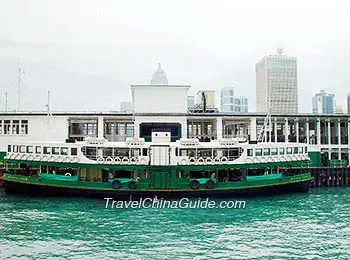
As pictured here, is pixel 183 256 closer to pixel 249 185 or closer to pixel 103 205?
pixel 103 205

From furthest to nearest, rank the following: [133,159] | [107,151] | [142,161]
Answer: [107,151]
[133,159]
[142,161]

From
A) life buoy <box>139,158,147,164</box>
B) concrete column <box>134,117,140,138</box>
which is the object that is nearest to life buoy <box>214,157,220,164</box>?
life buoy <box>139,158,147,164</box>

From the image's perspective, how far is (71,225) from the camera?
20344 millimetres

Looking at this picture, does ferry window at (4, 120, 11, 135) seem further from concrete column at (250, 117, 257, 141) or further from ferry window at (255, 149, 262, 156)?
concrete column at (250, 117, 257, 141)

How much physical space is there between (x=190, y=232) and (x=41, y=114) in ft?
92.8

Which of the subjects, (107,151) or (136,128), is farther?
(136,128)

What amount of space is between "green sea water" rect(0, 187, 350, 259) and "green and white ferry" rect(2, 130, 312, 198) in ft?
8.33

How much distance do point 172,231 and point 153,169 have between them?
34.0 ft

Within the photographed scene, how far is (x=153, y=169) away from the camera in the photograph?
29.4 m

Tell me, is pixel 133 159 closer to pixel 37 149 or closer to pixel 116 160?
pixel 116 160

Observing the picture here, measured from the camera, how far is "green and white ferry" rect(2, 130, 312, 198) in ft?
95.8

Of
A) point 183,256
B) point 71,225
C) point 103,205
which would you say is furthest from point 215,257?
point 103,205

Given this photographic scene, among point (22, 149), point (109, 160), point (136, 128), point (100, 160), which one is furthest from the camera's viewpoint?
point (136, 128)

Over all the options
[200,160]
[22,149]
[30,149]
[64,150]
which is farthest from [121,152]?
[22,149]
